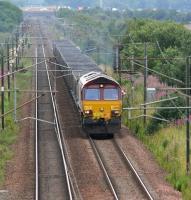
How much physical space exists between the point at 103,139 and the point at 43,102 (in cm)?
1394

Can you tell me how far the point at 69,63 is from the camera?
44.2 meters

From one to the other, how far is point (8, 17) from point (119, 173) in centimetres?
11895

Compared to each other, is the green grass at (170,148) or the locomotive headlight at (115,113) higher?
the locomotive headlight at (115,113)

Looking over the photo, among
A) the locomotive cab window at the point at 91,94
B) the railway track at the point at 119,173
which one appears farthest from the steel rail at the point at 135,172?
the locomotive cab window at the point at 91,94

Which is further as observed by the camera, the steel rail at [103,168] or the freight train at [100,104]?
the freight train at [100,104]

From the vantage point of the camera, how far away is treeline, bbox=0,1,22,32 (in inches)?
5212

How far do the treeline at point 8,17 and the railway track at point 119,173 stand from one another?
102 m

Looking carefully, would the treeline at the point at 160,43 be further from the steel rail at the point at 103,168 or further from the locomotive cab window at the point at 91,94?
the steel rail at the point at 103,168

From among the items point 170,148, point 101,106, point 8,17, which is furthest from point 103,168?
point 8,17

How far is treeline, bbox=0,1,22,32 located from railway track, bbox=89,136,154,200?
4024 inches

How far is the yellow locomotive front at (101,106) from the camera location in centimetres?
3272

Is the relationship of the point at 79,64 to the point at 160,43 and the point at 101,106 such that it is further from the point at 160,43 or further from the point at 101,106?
the point at 160,43

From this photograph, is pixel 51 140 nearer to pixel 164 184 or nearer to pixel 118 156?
pixel 118 156

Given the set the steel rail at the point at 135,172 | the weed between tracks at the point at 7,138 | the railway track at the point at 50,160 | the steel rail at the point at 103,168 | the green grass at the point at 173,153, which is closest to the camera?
the steel rail at the point at 135,172
